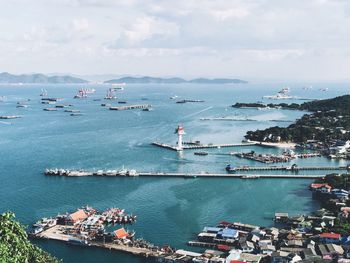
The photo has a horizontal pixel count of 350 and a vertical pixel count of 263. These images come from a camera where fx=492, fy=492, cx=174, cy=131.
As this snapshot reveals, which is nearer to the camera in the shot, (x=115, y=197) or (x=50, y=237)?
(x=50, y=237)

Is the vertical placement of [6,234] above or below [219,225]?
above

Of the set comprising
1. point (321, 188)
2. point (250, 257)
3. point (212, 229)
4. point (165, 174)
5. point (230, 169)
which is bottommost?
point (250, 257)

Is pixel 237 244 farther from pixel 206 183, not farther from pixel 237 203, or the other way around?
pixel 206 183

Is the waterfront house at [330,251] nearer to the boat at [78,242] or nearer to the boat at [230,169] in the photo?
the boat at [78,242]

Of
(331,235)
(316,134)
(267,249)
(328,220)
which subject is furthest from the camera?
(316,134)

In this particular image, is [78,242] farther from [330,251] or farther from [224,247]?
[330,251]

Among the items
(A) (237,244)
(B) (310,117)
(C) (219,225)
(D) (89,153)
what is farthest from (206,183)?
(B) (310,117)

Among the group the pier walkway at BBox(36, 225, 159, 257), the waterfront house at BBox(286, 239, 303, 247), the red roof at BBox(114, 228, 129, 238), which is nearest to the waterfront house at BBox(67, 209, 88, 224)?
the pier walkway at BBox(36, 225, 159, 257)

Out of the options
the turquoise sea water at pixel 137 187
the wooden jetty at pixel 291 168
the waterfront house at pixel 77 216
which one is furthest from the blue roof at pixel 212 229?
the wooden jetty at pixel 291 168

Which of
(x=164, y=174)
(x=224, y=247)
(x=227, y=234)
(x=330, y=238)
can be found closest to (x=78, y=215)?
(x=227, y=234)
